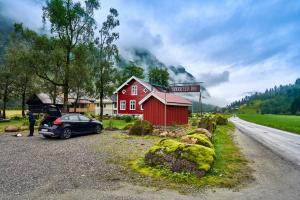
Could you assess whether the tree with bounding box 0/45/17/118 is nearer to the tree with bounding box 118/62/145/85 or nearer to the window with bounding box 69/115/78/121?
the window with bounding box 69/115/78/121

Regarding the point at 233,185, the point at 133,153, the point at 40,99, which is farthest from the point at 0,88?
the point at 233,185

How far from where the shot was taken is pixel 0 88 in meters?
35.3

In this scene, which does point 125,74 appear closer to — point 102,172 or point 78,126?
point 78,126

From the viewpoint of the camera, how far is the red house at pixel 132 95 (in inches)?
1592

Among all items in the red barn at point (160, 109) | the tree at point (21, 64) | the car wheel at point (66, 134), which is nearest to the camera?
the car wheel at point (66, 134)

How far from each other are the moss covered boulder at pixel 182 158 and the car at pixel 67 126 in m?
8.27

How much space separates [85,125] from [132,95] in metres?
25.6

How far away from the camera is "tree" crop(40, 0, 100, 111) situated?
2406 cm

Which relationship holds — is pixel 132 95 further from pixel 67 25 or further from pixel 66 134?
pixel 66 134

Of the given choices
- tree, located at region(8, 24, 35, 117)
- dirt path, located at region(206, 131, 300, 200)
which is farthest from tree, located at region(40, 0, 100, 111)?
dirt path, located at region(206, 131, 300, 200)

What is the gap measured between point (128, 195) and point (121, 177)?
145 centimetres

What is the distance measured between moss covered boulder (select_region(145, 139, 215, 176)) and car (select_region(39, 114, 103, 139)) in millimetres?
8265

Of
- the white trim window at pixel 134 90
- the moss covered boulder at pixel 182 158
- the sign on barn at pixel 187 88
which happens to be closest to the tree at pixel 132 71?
the white trim window at pixel 134 90

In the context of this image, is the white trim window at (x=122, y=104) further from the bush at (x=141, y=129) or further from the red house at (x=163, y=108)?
the bush at (x=141, y=129)
